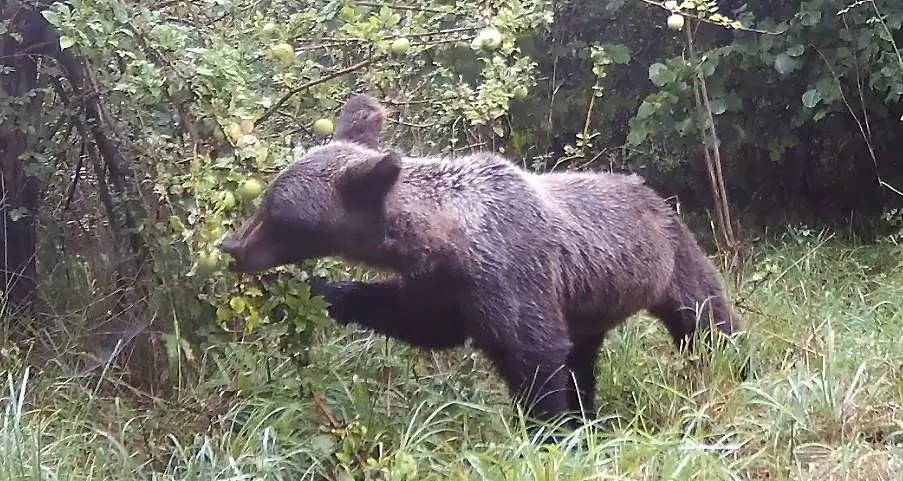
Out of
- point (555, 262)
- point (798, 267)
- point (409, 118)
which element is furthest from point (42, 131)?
point (798, 267)

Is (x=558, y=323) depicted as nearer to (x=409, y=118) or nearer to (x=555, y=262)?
(x=555, y=262)

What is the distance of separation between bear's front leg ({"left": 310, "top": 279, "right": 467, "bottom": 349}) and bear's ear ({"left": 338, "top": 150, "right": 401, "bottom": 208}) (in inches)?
19.1

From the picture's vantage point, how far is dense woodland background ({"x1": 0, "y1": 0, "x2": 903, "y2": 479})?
368 centimetres

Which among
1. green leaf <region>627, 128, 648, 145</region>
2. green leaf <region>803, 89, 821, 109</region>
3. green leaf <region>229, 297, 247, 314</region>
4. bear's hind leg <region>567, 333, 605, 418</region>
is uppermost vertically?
green leaf <region>229, 297, 247, 314</region>

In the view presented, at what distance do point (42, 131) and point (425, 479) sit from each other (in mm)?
2190

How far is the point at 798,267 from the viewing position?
6387 millimetres

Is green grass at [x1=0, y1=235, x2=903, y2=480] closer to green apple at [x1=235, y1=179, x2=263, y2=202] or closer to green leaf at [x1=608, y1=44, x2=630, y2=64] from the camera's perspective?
green apple at [x1=235, y1=179, x2=263, y2=202]

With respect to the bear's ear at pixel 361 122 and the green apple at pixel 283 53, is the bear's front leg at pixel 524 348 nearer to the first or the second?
the bear's ear at pixel 361 122

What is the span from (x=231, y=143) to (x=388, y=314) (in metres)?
1.02

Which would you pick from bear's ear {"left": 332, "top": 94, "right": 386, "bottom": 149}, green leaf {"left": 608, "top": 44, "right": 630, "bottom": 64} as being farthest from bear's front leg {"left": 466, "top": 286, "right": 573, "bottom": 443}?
green leaf {"left": 608, "top": 44, "right": 630, "bottom": 64}

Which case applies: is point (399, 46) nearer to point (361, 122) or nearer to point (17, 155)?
point (361, 122)

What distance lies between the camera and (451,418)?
13.6ft

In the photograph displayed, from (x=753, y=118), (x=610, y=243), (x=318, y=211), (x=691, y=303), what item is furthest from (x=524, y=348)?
(x=753, y=118)

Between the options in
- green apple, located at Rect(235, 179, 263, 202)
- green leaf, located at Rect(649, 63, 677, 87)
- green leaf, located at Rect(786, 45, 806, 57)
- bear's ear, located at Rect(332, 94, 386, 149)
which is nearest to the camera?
green apple, located at Rect(235, 179, 263, 202)
